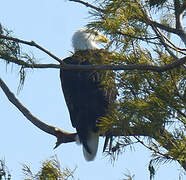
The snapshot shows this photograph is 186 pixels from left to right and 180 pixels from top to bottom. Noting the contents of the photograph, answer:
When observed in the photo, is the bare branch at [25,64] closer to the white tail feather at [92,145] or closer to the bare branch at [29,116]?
the bare branch at [29,116]

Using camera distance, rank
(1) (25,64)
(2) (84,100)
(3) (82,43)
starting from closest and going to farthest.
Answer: (1) (25,64)
(2) (84,100)
(3) (82,43)

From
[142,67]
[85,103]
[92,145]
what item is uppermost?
[85,103]

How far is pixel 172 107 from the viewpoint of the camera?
2369mm

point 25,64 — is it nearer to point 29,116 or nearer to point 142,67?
point 142,67

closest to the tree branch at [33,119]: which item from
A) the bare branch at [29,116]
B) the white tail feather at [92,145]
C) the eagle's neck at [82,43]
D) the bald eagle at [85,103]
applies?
the bare branch at [29,116]

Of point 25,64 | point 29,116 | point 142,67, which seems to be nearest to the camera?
point 142,67

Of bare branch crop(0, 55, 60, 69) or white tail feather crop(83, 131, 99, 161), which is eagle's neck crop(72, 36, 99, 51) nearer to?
white tail feather crop(83, 131, 99, 161)

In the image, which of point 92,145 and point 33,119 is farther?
point 92,145

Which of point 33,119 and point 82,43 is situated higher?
point 82,43

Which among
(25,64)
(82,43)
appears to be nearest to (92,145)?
(82,43)

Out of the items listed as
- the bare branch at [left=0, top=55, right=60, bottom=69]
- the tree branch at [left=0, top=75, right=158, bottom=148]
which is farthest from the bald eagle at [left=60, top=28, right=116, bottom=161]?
the bare branch at [left=0, top=55, right=60, bottom=69]

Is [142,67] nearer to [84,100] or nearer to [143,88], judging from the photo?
[143,88]

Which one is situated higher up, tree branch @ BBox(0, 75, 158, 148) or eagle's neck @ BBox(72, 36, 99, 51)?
eagle's neck @ BBox(72, 36, 99, 51)

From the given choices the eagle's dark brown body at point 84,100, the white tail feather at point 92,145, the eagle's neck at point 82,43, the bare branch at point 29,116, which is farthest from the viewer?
the eagle's neck at point 82,43
